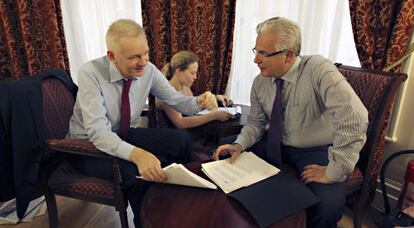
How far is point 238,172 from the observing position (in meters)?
1.22

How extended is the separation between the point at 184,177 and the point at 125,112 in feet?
2.17

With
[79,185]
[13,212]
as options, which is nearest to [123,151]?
[79,185]

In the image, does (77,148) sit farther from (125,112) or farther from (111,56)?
(111,56)

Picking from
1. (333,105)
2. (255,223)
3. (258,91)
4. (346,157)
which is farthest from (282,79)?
(255,223)

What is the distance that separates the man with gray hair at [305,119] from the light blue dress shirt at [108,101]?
19.3 inches

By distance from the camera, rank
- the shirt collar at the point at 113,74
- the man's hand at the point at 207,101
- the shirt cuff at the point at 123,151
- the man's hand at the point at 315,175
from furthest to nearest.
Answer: the man's hand at the point at 207,101 → the shirt collar at the point at 113,74 → the shirt cuff at the point at 123,151 → the man's hand at the point at 315,175

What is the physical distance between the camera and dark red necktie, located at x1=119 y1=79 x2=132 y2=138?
157 cm

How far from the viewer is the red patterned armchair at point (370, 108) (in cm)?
136

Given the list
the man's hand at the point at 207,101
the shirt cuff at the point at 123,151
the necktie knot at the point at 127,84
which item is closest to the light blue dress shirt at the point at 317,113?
the man's hand at the point at 207,101

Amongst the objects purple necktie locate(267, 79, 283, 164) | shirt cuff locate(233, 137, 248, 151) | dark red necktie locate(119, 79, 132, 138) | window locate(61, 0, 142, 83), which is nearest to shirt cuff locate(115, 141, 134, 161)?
dark red necktie locate(119, 79, 132, 138)

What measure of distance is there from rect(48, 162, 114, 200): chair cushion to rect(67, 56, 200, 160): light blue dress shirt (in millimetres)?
206

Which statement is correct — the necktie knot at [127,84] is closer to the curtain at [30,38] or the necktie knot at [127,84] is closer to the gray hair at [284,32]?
the gray hair at [284,32]

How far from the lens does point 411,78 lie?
5.49 ft

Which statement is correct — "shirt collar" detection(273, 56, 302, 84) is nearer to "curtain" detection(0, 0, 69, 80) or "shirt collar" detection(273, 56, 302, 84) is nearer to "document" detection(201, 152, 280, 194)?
"document" detection(201, 152, 280, 194)
